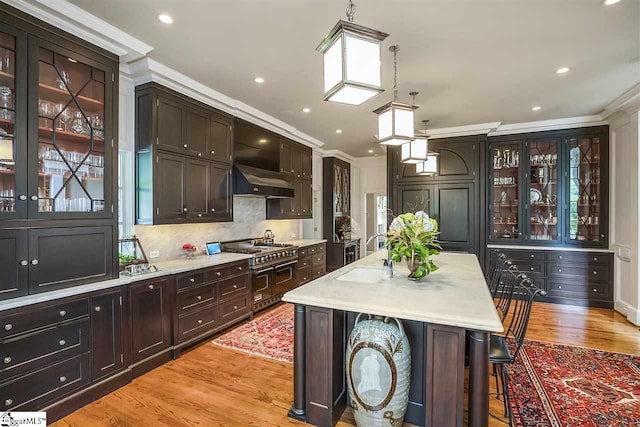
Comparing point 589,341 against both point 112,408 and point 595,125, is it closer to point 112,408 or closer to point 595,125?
point 595,125

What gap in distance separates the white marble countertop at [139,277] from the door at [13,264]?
0.07 metres

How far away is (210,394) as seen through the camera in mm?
2576

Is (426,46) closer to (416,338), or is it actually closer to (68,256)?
(416,338)

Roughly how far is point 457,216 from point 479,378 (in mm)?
4269

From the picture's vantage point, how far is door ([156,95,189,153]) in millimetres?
3361

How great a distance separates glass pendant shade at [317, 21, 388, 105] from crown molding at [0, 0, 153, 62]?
1942mm

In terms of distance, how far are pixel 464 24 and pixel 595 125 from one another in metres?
4.14

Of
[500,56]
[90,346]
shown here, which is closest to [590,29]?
[500,56]

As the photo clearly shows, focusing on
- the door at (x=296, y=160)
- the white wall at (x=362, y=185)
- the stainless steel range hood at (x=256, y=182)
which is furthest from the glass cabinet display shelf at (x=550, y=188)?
the stainless steel range hood at (x=256, y=182)

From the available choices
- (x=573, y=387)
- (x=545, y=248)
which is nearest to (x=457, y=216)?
(x=545, y=248)

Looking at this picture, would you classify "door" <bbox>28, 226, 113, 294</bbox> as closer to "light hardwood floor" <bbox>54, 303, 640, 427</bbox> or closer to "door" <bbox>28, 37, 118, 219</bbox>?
"door" <bbox>28, 37, 118, 219</bbox>

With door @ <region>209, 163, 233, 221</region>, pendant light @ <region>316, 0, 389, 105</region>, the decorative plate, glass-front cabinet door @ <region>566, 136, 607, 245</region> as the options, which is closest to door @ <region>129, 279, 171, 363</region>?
door @ <region>209, 163, 233, 221</region>

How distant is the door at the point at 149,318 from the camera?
→ 2803 millimetres

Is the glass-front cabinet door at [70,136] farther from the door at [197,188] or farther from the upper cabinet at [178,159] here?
the door at [197,188]
